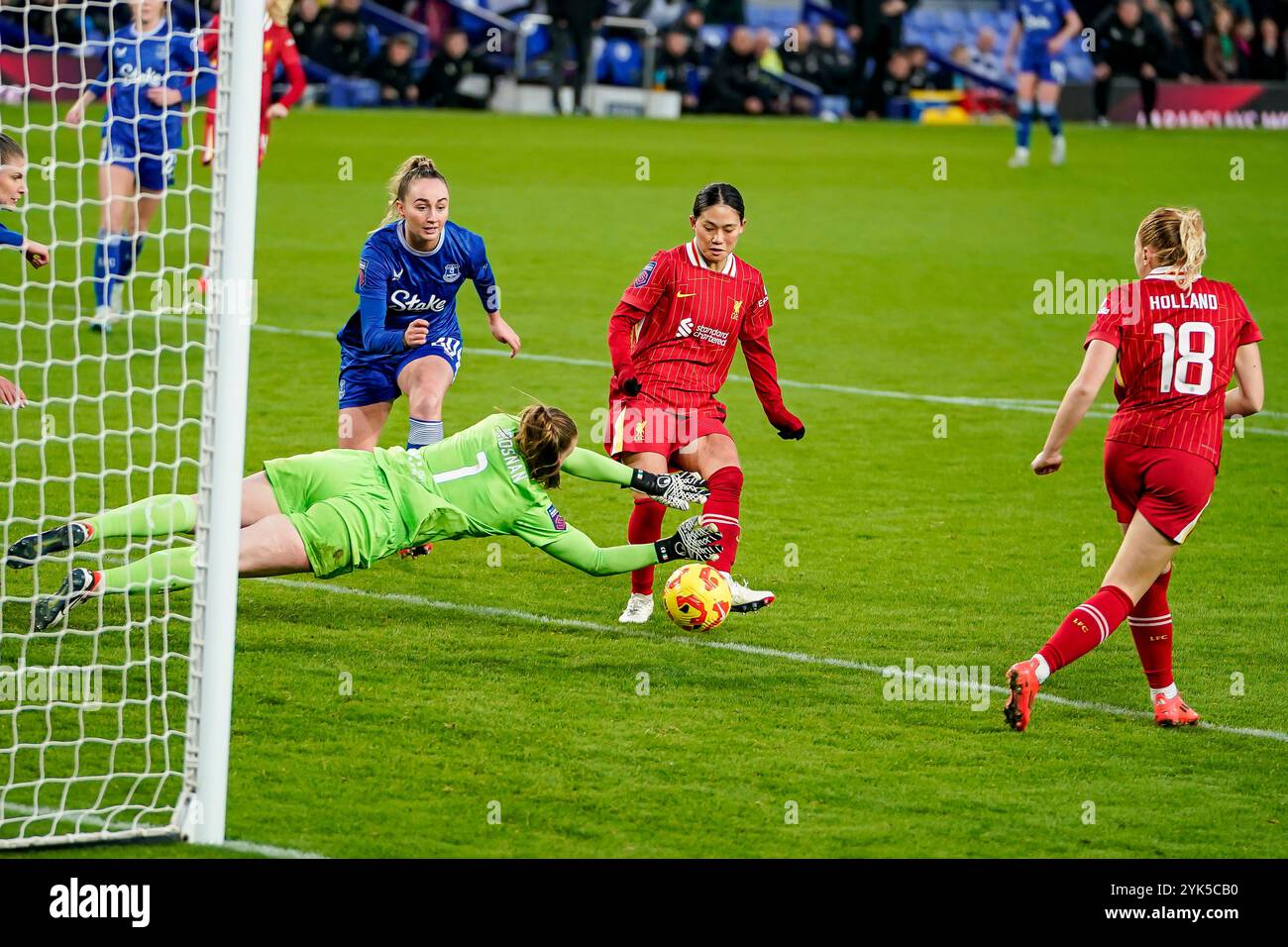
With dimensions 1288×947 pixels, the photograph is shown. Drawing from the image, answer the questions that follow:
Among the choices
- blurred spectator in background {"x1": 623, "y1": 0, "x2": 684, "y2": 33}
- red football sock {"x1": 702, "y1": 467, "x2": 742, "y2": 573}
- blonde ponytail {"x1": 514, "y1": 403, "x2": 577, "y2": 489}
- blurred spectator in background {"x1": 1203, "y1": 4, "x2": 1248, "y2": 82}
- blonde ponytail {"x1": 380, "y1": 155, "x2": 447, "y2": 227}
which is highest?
blurred spectator in background {"x1": 623, "y1": 0, "x2": 684, "y2": 33}

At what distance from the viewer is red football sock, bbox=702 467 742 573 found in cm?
720

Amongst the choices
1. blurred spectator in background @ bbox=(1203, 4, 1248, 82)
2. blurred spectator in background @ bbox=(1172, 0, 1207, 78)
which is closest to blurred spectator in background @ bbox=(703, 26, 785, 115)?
blurred spectator in background @ bbox=(1172, 0, 1207, 78)

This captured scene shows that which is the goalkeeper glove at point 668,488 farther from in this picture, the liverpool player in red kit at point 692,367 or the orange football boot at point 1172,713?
the orange football boot at point 1172,713

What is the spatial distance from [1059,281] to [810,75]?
1871 centimetres

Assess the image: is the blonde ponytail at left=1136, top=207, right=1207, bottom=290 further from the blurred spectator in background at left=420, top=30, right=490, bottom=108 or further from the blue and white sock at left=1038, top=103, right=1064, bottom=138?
the blurred spectator in background at left=420, top=30, right=490, bottom=108

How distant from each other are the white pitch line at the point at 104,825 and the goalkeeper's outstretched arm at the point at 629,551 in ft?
6.34

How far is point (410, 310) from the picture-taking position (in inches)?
317

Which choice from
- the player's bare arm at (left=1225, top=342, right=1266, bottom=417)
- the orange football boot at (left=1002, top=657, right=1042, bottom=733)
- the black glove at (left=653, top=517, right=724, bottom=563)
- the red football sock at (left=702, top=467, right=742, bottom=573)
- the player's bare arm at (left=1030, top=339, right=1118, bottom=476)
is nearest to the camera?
the player's bare arm at (left=1030, top=339, right=1118, bottom=476)

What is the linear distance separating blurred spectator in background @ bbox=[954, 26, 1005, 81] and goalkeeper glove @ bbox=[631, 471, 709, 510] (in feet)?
100

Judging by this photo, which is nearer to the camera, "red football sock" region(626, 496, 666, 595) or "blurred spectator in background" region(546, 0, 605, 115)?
"red football sock" region(626, 496, 666, 595)

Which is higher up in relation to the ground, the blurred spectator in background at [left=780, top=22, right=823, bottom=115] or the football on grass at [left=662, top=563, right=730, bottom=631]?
the blurred spectator in background at [left=780, top=22, right=823, bottom=115]

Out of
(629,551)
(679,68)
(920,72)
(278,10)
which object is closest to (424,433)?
(629,551)

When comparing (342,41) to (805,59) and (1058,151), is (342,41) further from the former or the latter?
(1058,151)

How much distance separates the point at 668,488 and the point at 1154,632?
6.35ft
